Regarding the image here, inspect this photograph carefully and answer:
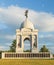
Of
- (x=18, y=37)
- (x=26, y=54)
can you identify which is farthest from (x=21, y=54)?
(x=18, y=37)

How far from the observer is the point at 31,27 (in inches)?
3403

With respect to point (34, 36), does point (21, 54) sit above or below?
below

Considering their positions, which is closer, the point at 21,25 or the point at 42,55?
the point at 42,55

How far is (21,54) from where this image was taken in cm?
8319

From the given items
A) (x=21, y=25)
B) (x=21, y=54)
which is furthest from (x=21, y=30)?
(x=21, y=54)

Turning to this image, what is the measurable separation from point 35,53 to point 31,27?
9.69 meters

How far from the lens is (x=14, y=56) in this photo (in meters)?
82.8

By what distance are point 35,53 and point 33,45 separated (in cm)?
348

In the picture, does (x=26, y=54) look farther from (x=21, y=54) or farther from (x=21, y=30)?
(x=21, y=30)

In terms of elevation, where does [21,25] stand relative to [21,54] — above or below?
above

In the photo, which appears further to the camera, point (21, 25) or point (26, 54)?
point (21, 25)

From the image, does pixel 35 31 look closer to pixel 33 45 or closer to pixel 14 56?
pixel 33 45

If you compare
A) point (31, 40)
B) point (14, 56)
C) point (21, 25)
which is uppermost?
point (21, 25)

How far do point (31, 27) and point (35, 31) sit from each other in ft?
6.82
